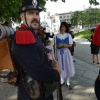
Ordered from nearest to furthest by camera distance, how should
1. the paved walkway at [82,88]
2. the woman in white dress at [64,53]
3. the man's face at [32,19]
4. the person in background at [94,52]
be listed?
1. the man's face at [32,19]
2. the paved walkway at [82,88]
3. the woman in white dress at [64,53]
4. the person in background at [94,52]

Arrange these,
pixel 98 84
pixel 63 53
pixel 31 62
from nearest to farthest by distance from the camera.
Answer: pixel 31 62 < pixel 98 84 < pixel 63 53

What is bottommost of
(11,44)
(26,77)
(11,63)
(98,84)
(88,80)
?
(88,80)

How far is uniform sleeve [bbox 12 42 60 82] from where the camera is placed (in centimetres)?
192

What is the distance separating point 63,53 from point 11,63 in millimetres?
3838

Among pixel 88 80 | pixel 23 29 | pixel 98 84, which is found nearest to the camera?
pixel 23 29

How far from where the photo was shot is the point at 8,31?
2.12 metres

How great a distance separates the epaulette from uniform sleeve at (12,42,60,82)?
4cm

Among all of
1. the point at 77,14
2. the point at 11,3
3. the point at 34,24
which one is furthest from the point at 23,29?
the point at 77,14

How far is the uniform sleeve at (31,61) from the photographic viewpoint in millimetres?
1923

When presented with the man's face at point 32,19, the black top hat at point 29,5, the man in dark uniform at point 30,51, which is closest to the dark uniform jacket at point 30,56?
the man in dark uniform at point 30,51

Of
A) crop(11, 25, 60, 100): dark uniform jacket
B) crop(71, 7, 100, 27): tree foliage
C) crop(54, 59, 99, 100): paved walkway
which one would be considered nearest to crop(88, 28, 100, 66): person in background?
crop(54, 59, 99, 100): paved walkway

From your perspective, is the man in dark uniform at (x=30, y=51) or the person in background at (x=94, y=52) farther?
the person in background at (x=94, y=52)

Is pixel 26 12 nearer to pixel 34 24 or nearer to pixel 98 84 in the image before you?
pixel 34 24

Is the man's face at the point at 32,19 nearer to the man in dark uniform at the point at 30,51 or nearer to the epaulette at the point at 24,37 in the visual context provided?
the man in dark uniform at the point at 30,51
